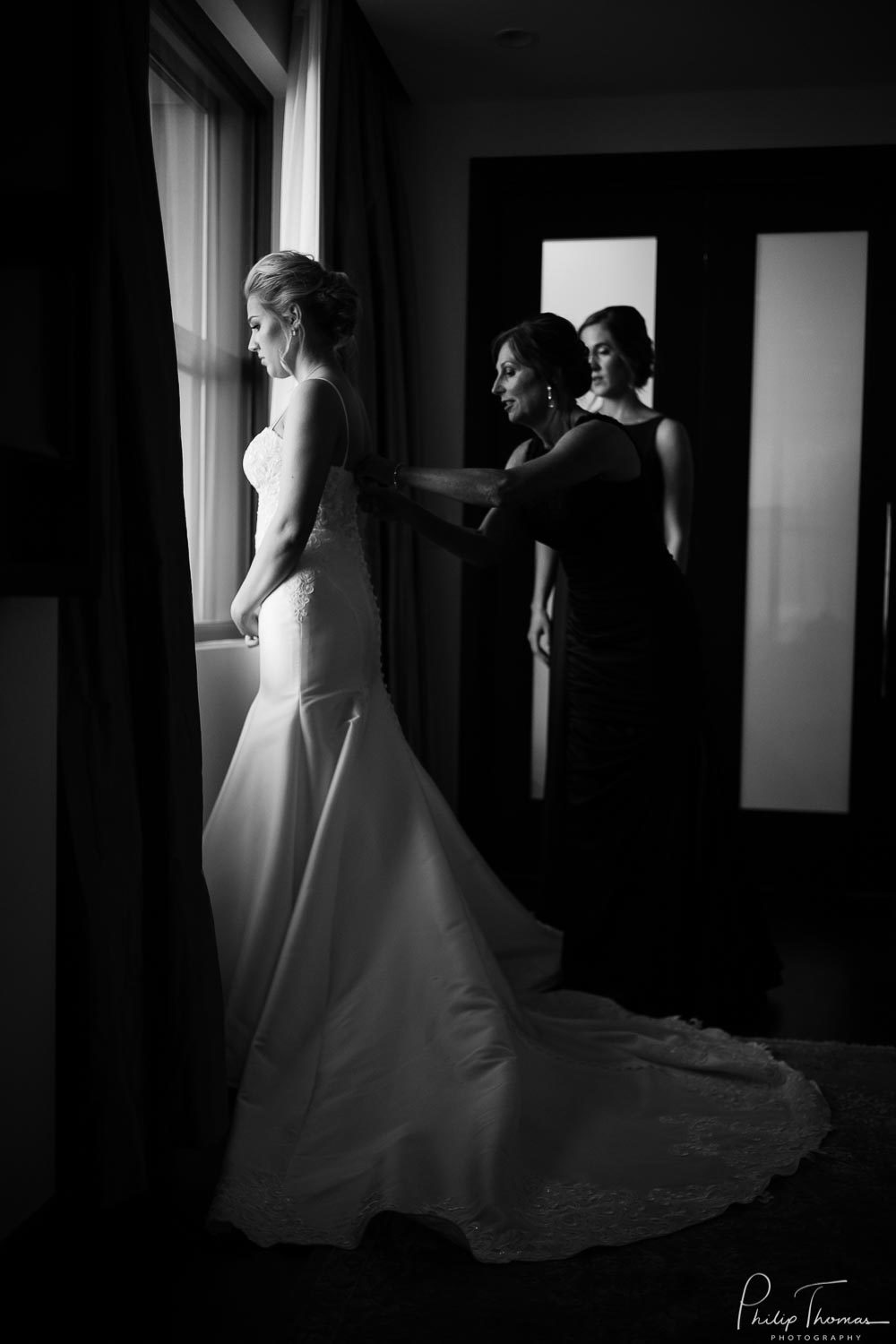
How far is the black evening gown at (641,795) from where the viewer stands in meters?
2.87

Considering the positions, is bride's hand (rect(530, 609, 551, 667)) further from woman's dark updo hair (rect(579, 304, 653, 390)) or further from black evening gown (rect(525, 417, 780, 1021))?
woman's dark updo hair (rect(579, 304, 653, 390))

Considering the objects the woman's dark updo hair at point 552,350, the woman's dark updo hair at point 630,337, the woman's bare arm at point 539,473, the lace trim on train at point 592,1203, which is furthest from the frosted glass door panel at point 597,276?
the lace trim on train at point 592,1203

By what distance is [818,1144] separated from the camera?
2074 millimetres

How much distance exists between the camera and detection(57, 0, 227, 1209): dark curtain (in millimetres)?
1664

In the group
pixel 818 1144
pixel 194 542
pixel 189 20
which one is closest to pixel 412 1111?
pixel 818 1144

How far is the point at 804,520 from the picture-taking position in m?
4.26

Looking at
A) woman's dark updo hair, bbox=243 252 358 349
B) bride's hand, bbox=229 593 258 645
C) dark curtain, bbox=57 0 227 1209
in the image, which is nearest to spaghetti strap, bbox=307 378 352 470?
woman's dark updo hair, bbox=243 252 358 349

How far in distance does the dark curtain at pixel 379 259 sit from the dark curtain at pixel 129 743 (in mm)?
1531

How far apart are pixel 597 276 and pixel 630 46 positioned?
78cm

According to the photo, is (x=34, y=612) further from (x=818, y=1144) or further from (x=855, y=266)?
(x=855, y=266)

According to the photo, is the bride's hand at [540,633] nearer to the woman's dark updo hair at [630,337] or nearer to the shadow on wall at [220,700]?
the woman's dark updo hair at [630,337]

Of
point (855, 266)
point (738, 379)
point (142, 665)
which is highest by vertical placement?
point (855, 266)

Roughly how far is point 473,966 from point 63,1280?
33.3 inches

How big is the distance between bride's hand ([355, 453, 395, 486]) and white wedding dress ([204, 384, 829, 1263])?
0.31 ft
